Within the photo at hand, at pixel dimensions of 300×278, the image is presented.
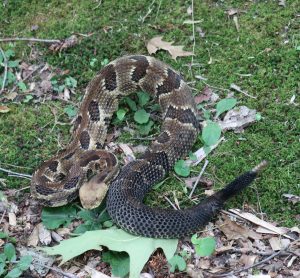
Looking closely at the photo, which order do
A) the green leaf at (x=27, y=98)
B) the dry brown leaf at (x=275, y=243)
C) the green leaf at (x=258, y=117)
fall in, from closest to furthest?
the dry brown leaf at (x=275, y=243)
the green leaf at (x=258, y=117)
the green leaf at (x=27, y=98)

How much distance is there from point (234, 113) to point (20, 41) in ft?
9.12

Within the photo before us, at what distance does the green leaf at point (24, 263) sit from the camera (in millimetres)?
4230

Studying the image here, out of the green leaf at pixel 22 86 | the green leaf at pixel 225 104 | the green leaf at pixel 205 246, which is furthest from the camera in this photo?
the green leaf at pixel 22 86

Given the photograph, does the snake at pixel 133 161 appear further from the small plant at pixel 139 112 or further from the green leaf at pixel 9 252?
the green leaf at pixel 9 252

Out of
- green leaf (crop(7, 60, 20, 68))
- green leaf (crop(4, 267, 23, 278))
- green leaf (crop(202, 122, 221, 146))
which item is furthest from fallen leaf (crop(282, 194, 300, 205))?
green leaf (crop(7, 60, 20, 68))

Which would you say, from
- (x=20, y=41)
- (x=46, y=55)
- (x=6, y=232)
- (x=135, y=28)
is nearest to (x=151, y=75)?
(x=135, y=28)

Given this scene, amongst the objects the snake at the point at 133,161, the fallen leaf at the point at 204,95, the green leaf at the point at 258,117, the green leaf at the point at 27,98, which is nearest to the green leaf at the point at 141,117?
the snake at the point at 133,161

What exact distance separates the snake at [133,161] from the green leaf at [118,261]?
0.22 metres

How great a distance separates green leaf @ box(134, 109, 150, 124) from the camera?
5.52 meters

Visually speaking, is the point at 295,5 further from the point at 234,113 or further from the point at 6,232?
the point at 6,232

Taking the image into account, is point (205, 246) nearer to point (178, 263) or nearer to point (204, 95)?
point (178, 263)

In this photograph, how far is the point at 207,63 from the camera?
6.05 metres

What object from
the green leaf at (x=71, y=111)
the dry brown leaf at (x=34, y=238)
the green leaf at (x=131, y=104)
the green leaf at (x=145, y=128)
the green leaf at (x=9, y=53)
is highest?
the green leaf at (x=9, y=53)

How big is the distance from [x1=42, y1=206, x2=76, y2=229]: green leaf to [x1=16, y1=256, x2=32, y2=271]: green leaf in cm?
45
